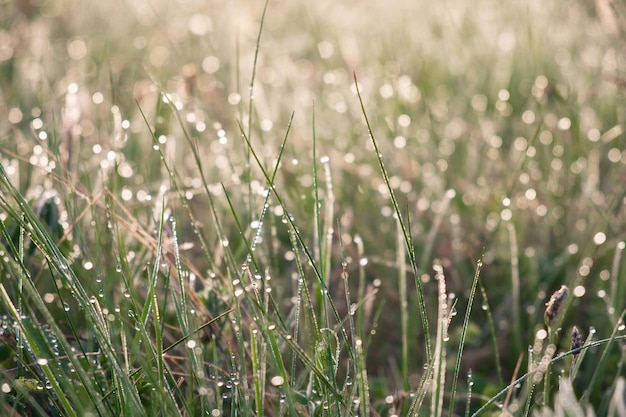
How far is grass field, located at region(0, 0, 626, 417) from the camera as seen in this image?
32.0 inches

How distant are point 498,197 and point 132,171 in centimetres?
84

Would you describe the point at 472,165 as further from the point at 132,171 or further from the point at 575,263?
the point at 132,171

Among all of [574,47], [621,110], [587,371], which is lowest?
[587,371]

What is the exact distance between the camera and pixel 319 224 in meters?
0.86

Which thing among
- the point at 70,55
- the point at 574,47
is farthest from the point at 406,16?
the point at 70,55

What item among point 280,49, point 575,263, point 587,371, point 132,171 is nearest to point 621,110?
point 575,263

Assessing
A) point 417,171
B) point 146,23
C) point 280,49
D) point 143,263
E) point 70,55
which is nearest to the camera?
point 143,263

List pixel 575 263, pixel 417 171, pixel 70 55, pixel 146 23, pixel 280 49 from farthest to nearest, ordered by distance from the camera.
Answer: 1. pixel 146 23
2. pixel 280 49
3. pixel 70 55
4. pixel 417 171
5. pixel 575 263

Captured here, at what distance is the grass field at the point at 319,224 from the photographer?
2.67 ft

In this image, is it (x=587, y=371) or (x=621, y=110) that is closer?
(x=587, y=371)

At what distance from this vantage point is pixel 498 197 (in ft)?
5.22

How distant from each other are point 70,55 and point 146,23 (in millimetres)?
583

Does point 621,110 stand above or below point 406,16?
below

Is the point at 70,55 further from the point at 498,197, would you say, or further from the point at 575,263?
the point at 575,263
